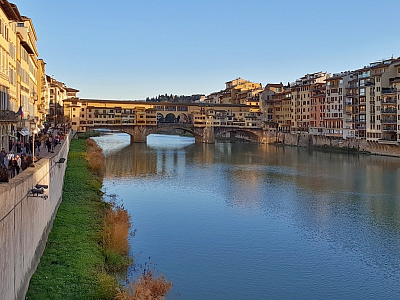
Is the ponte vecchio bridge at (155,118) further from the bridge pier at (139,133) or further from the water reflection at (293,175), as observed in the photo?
the water reflection at (293,175)

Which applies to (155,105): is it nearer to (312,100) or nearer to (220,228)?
(312,100)

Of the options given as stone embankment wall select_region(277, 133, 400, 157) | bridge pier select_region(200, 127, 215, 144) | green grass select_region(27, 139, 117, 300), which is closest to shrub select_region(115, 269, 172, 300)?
green grass select_region(27, 139, 117, 300)

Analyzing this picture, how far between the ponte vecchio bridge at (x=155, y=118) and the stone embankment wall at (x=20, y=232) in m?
53.3

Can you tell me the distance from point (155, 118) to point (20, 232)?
59987 millimetres

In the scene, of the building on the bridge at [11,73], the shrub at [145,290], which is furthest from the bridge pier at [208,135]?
the shrub at [145,290]

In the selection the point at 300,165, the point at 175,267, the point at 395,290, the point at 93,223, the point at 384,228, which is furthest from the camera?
the point at 300,165

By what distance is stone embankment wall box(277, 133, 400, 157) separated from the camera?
141ft

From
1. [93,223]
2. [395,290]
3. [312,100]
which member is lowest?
[395,290]

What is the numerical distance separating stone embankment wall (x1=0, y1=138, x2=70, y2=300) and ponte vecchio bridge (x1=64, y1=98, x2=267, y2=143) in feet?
175

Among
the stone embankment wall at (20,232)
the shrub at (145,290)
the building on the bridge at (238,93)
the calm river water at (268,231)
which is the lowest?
the calm river water at (268,231)

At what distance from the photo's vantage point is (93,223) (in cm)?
1427

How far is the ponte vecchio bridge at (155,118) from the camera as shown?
206ft

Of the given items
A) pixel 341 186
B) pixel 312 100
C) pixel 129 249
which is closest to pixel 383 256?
pixel 129 249

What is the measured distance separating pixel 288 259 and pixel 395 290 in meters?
3.04
